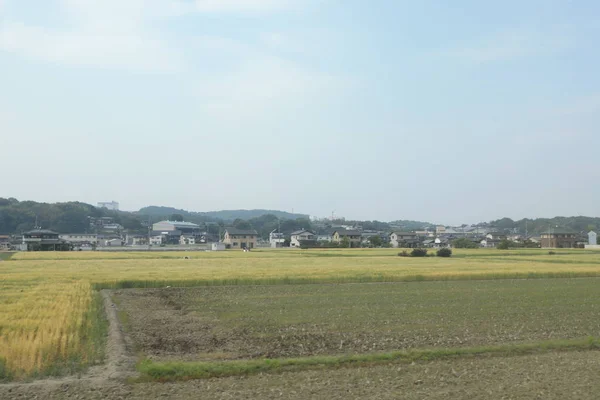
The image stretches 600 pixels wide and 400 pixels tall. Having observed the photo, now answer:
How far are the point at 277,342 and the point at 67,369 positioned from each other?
5.05 m

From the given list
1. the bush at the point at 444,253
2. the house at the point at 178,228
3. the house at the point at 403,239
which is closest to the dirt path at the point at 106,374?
the bush at the point at 444,253

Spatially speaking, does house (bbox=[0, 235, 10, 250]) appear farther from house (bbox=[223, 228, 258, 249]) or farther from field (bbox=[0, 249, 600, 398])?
field (bbox=[0, 249, 600, 398])

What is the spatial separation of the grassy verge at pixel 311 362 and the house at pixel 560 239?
98966mm


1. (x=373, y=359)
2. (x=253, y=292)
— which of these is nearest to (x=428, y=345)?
(x=373, y=359)

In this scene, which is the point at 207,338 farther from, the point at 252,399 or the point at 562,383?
the point at 562,383

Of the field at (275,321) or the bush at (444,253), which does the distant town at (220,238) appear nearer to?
the bush at (444,253)

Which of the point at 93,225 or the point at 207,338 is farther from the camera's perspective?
the point at 93,225

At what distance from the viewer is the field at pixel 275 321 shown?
12.3 m

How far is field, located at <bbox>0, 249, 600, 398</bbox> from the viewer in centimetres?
1227

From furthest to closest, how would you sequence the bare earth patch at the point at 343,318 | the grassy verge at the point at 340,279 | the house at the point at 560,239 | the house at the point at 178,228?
the house at the point at 178,228 < the house at the point at 560,239 < the grassy verge at the point at 340,279 < the bare earth patch at the point at 343,318

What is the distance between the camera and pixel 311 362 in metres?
11.7

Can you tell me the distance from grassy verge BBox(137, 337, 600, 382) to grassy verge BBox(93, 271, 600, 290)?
2060 cm

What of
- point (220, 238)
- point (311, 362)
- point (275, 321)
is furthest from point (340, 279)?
point (220, 238)

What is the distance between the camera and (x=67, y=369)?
36.8ft
